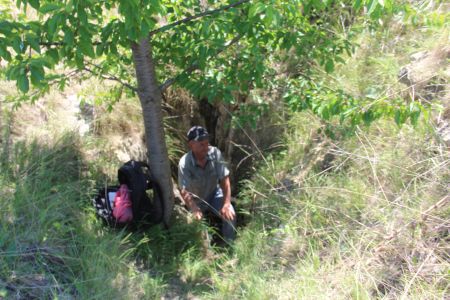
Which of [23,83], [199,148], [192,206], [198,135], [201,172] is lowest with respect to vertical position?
[192,206]

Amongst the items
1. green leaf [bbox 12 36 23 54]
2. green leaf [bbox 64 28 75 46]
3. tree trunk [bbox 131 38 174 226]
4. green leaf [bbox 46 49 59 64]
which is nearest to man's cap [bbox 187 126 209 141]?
tree trunk [bbox 131 38 174 226]

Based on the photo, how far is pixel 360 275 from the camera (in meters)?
3.21

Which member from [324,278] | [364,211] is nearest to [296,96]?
[364,211]

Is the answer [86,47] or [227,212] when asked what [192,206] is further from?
[86,47]

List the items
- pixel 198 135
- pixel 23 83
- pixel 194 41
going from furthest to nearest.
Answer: pixel 198 135, pixel 194 41, pixel 23 83

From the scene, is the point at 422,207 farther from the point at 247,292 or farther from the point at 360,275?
the point at 247,292

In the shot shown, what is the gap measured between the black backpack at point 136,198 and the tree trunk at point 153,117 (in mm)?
71

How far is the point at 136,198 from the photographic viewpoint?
4219 millimetres

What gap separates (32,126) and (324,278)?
10.6 ft

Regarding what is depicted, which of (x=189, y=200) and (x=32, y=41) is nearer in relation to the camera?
(x=32, y=41)

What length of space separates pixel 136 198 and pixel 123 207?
135mm

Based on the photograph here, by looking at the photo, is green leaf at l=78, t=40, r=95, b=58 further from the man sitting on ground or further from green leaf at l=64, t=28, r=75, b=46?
the man sitting on ground

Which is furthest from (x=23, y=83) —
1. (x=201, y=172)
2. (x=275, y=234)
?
(x=201, y=172)

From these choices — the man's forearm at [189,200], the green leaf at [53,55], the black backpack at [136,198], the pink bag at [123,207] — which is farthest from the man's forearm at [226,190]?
the green leaf at [53,55]
